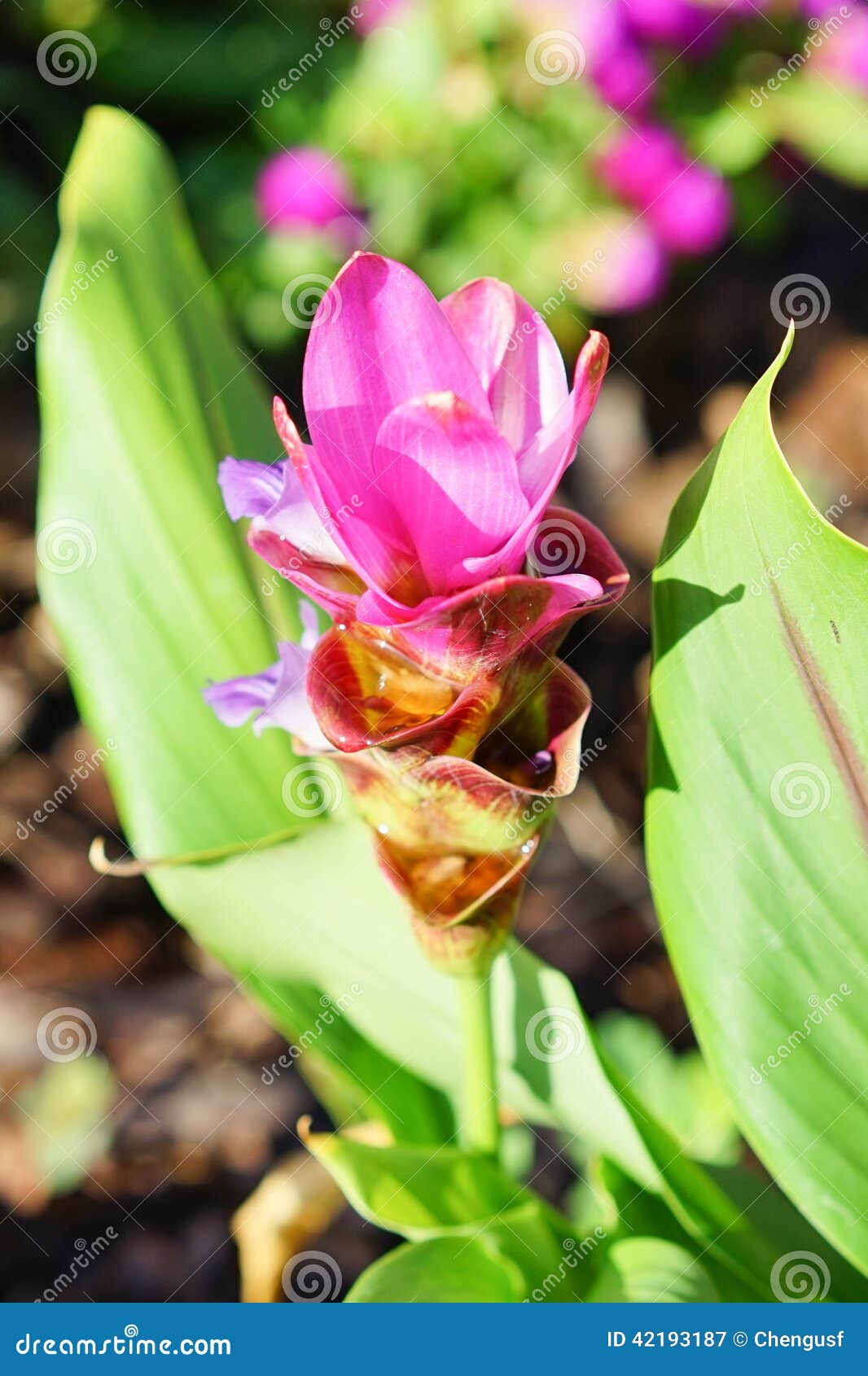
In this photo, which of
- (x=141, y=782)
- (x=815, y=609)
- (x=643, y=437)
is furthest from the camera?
(x=643, y=437)

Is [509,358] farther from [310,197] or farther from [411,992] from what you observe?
[310,197]

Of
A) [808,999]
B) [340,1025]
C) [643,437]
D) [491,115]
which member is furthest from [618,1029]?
[491,115]

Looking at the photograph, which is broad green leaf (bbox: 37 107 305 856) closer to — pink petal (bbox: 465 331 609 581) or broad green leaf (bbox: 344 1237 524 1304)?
broad green leaf (bbox: 344 1237 524 1304)

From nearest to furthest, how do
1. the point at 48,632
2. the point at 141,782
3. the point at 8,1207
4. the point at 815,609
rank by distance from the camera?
the point at 815,609, the point at 141,782, the point at 8,1207, the point at 48,632

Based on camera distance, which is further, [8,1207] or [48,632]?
[48,632]

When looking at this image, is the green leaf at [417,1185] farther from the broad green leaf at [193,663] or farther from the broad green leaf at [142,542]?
the broad green leaf at [142,542]

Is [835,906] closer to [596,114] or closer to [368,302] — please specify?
[368,302]

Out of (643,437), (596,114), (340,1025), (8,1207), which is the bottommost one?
(8,1207)
